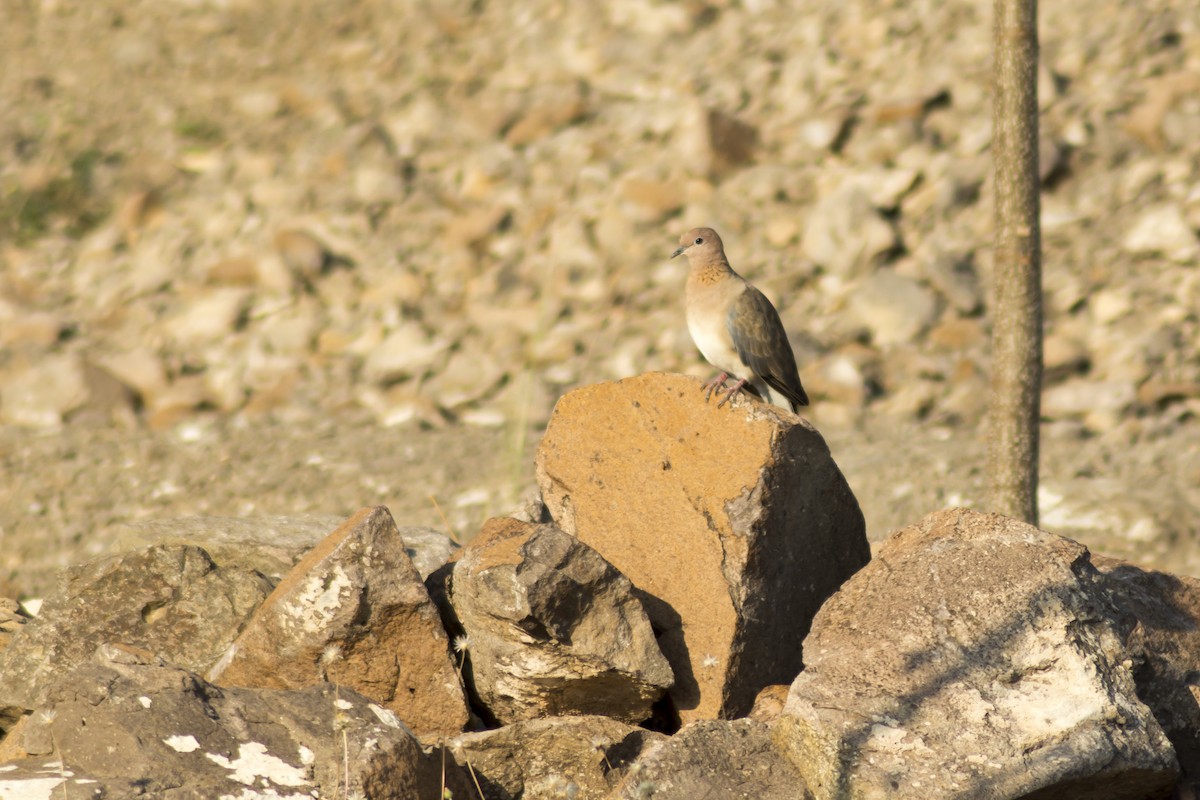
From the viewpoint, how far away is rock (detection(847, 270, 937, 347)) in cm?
1052

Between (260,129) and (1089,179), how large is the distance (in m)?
8.17

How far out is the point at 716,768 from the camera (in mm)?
4211

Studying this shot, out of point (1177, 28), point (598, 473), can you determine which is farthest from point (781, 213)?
point (598, 473)

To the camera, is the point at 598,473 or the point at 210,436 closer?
the point at 598,473

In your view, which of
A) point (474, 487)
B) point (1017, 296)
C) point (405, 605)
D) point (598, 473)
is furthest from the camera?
point (474, 487)

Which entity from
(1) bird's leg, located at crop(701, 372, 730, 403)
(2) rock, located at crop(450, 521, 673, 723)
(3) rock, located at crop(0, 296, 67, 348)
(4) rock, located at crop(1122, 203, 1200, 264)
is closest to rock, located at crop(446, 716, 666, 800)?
(2) rock, located at crop(450, 521, 673, 723)

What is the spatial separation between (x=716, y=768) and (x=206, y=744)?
57.2 inches

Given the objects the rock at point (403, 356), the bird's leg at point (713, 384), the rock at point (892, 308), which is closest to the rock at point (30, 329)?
the rock at point (403, 356)

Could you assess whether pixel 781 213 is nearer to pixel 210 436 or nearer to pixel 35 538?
pixel 210 436

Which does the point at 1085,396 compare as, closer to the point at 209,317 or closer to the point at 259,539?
the point at 259,539

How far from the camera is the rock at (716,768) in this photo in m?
4.11

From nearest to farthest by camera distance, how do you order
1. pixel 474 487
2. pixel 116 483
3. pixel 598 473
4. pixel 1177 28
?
pixel 598 473 < pixel 474 487 < pixel 116 483 < pixel 1177 28

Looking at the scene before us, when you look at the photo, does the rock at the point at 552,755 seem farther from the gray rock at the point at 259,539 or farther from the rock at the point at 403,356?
the rock at the point at 403,356

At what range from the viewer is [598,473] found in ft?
17.5
